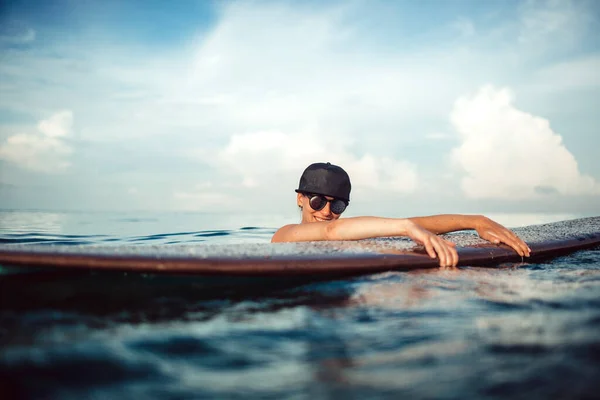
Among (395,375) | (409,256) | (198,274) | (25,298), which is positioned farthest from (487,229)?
(25,298)

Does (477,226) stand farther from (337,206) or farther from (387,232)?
(337,206)

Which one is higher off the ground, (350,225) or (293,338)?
(350,225)

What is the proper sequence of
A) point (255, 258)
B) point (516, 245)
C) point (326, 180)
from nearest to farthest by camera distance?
point (255, 258)
point (516, 245)
point (326, 180)

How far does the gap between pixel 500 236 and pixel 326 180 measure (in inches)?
54.2

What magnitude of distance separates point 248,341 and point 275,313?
303 millimetres

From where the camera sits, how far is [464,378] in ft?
3.50

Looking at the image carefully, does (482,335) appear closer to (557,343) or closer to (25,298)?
(557,343)

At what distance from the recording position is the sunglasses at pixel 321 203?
3.62 meters

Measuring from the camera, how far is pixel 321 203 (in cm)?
364

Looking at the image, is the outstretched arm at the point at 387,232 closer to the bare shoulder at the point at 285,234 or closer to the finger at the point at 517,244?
the bare shoulder at the point at 285,234

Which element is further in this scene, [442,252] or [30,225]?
[30,225]

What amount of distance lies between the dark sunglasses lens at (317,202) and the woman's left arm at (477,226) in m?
0.82

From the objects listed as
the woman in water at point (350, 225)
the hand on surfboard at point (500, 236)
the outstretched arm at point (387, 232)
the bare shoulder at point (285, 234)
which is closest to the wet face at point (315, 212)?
the woman in water at point (350, 225)

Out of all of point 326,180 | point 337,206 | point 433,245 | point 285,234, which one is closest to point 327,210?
point 337,206
